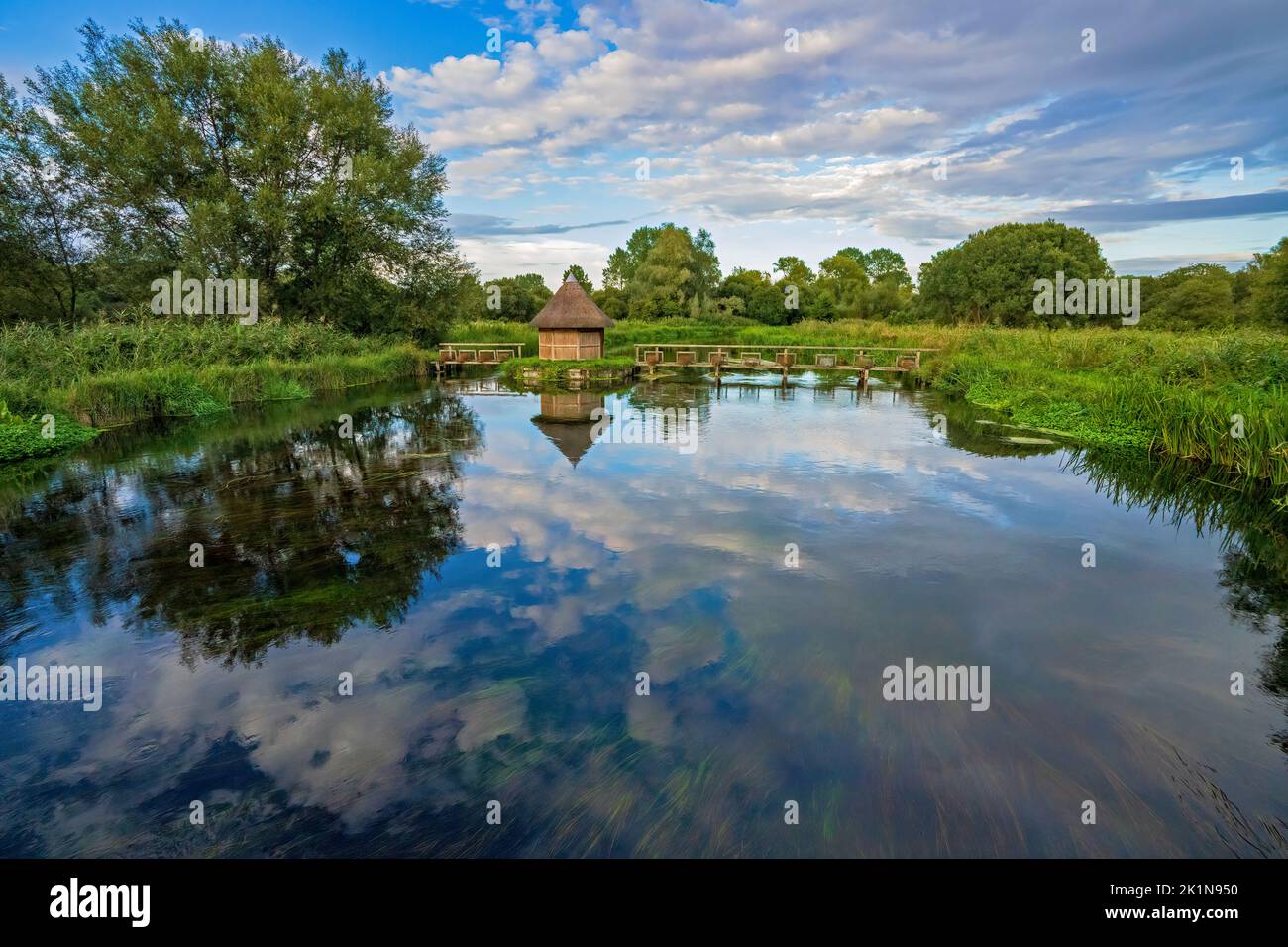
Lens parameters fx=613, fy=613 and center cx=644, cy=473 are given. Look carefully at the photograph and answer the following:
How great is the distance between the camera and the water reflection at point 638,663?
3.42m

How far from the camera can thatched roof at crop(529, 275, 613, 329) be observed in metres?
25.2

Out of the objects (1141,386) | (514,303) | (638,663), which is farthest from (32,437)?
(514,303)

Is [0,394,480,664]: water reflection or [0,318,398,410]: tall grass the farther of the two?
[0,318,398,410]: tall grass

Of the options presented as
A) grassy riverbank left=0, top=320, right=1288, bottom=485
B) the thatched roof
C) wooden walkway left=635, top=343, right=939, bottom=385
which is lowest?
grassy riverbank left=0, top=320, right=1288, bottom=485

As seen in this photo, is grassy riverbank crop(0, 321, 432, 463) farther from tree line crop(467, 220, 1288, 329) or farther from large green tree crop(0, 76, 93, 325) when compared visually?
tree line crop(467, 220, 1288, 329)

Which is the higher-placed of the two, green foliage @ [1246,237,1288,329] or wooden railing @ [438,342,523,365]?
green foliage @ [1246,237,1288,329]

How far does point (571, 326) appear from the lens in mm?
25250

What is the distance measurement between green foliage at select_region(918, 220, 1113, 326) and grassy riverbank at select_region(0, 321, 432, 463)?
44.3 meters

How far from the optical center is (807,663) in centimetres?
493

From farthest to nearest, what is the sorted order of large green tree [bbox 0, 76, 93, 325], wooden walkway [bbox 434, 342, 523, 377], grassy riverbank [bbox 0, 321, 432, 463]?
wooden walkway [bbox 434, 342, 523, 377], large green tree [bbox 0, 76, 93, 325], grassy riverbank [bbox 0, 321, 432, 463]

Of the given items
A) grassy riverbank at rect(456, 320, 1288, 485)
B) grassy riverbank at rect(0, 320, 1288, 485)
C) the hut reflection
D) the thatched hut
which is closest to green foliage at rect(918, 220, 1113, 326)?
grassy riverbank at rect(456, 320, 1288, 485)

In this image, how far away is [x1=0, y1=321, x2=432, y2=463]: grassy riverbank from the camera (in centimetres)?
1267

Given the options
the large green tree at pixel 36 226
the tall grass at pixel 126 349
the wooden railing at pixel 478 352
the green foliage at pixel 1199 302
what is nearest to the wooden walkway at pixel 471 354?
the wooden railing at pixel 478 352


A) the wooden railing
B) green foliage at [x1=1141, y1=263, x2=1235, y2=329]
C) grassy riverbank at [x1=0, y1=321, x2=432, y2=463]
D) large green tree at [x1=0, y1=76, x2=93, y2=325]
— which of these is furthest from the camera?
green foliage at [x1=1141, y1=263, x2=1235, y2=329]
